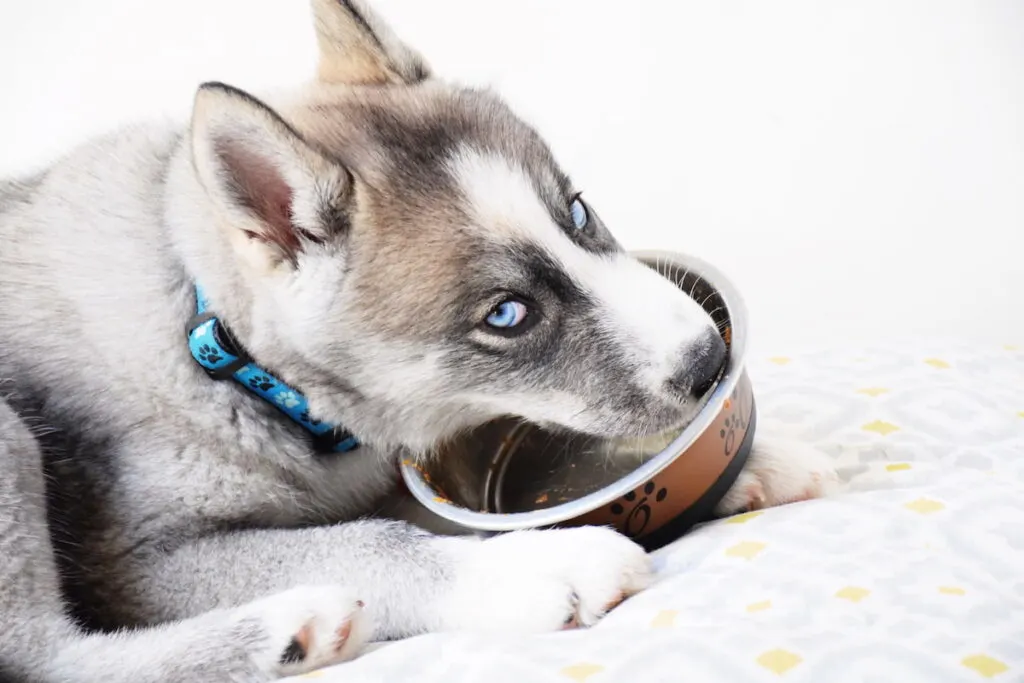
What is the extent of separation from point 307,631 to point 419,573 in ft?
0.69

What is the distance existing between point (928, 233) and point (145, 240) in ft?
8.34

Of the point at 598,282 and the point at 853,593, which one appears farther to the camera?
the point at 598,282

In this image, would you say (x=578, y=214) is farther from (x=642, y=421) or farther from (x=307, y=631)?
(x=307, y=631)

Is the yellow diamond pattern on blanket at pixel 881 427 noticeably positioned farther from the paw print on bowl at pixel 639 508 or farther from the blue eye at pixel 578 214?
the blue eye at pixel 578 214

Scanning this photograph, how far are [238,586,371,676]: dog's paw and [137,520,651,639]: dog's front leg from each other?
2.3 inches

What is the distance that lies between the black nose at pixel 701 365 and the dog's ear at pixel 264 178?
0.61 m

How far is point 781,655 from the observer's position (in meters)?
1.45

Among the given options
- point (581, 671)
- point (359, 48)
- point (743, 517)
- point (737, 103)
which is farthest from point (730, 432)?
point (737, 103)

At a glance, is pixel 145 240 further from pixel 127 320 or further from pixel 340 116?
pixel 340 116

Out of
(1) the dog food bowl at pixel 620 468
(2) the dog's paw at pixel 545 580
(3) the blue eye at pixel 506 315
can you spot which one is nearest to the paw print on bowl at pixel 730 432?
(1) the dog food bowl at pixel 620 468

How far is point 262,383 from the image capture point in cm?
190

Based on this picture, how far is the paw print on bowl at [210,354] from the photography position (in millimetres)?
1859

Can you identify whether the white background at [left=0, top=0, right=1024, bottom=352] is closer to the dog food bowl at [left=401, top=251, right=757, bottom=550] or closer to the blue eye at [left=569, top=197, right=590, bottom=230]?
the dog food bowl at [left=401, top=251, right=757, bottom=550]

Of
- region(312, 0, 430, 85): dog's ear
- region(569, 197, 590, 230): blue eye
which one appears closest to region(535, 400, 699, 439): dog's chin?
region(569, 197, 590, 230): blue eye
